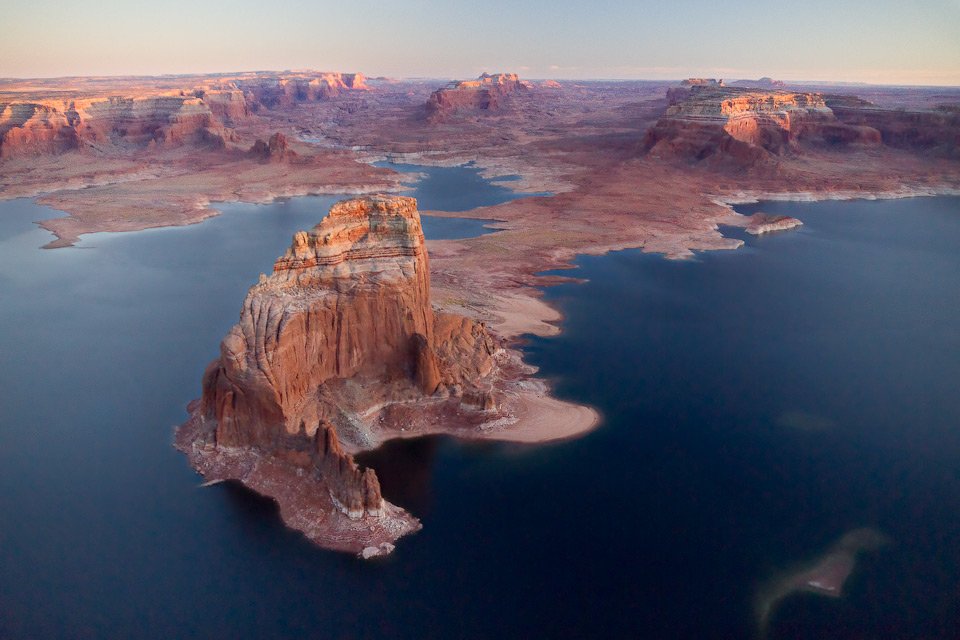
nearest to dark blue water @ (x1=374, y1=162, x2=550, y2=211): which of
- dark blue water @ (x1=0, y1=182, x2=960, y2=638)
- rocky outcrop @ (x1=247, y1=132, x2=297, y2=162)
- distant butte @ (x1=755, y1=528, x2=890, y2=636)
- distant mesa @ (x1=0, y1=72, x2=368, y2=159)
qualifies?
rocky outcrop @ (x1=247, y1=132, x2=297, y2=162)

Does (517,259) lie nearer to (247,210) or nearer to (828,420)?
(828,420)

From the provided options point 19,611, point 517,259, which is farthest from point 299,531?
point 517,259

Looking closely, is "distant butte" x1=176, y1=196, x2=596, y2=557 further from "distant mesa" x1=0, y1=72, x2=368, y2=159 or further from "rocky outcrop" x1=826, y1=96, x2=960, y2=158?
"rocky outcrop" x1=826, y1=96, x2=960, y2=158

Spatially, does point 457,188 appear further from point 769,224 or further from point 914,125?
point 914,125

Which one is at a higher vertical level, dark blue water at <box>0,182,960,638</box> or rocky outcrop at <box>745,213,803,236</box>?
rocky outcrop at <box>745,213,803,236</box>

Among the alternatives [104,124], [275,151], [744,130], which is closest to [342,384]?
[275,151]

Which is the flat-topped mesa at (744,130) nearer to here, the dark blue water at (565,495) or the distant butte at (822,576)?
the dark blue water at (565,495)

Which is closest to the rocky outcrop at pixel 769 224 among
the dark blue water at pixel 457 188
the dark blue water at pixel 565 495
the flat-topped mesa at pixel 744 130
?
the dark blue water at pixel 565 495
